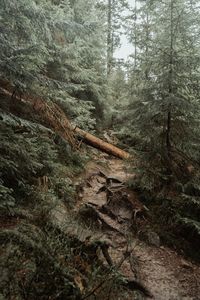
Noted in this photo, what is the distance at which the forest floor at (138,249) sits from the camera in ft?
23.2

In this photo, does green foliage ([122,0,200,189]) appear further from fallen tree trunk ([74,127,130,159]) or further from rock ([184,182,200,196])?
fallen tree trunk ([74,127,130,159])

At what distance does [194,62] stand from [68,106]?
4.89m

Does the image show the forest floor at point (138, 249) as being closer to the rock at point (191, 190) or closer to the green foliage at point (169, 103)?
the green foliage at point (169, 103)

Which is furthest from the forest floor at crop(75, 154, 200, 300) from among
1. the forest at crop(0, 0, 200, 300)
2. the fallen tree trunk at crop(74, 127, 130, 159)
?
the fallen tree trunk at crop(74, 127, 130, 159)

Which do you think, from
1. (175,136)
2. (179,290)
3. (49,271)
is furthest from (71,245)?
(175,136)

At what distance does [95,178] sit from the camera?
12.0 m

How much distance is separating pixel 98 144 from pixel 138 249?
22.2 feet

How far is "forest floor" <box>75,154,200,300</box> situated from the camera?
708cm

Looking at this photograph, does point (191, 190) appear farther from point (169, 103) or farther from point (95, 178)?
point (95, 178)

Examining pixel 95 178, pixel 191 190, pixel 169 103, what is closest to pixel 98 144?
pixel 95 178

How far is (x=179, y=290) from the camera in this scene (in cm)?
708

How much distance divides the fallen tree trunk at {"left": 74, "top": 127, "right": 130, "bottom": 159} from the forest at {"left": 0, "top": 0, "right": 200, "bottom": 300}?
126cm

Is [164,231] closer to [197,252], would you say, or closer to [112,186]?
[197,252]

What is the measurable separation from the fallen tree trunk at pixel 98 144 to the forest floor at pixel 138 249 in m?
2.46
